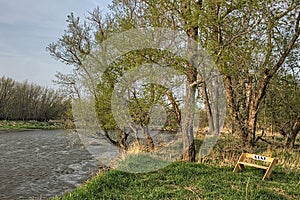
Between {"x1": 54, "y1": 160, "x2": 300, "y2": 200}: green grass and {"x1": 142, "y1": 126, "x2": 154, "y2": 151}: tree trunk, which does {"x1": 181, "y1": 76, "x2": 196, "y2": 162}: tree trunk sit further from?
{"x1": 142, "y1": 126, "x2": 154, "y2": 151}: tree trunk

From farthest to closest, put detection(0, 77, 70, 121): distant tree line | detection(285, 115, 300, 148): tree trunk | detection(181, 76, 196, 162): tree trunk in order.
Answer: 1. detection(0, 77, 70, 121): distant tree line
2. detection(285, 115, 300, 148): tree trunk
3. detection(181, 76, 196, 162): tree trunk

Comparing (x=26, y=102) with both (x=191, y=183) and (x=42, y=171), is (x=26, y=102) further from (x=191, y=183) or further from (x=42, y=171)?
(x=191, y=183)

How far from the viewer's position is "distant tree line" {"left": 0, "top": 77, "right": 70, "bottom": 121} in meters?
36.1

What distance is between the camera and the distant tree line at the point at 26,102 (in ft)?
118

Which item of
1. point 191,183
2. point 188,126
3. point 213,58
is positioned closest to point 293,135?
point 188,126

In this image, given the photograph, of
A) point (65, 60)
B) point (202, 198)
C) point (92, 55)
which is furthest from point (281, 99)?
point (65, 60)

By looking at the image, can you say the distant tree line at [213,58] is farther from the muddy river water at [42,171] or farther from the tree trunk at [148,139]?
the muddy river water at [42,171]

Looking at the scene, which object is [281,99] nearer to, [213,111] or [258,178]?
[213,111]

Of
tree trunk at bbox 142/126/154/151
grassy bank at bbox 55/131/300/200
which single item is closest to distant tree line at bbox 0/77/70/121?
tree trunk at bbox 142/126/154/151

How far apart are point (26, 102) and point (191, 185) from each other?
35829 millimetres

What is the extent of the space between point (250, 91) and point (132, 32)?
168 inches

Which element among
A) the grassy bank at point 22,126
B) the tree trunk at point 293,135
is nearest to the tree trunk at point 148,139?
the tree trunk at point 293,135

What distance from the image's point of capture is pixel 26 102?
123ft

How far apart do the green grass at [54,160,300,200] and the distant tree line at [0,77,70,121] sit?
101 ft
